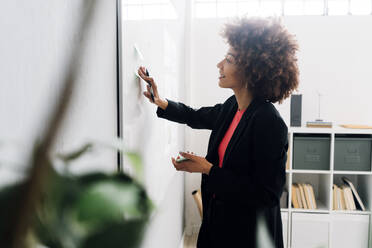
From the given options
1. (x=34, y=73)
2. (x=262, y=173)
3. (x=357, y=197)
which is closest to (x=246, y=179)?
(x=262, y=173)

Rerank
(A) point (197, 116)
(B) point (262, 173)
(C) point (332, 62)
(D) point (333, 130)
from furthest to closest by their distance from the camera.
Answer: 1. (C) point (332, 62)
2. (D) point (333, 130)
3. (A) point (197, 116)
4. (B) point (262, 173)

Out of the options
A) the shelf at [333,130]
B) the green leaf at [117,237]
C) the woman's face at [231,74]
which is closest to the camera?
the green leaf at [117,237]

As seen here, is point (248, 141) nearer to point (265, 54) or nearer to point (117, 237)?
point (265, 54)

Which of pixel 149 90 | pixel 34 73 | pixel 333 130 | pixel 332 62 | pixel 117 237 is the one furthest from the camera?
pixel 332 62

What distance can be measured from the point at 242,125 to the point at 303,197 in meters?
1.90

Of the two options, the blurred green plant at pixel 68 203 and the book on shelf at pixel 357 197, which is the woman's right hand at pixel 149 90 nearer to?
the blurred green plant at pixel 68 203

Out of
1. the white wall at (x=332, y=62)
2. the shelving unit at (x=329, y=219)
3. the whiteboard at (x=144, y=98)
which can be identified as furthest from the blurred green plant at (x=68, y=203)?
the white wall at (x=332, y=62)

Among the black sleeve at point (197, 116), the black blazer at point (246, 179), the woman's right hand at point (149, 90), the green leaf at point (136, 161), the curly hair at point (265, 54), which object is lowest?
the black blazer at point (246, 179)

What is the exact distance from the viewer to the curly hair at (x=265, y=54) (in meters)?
1.27

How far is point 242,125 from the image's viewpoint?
50.7 inches

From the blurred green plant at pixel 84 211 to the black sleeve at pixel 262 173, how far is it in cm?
109

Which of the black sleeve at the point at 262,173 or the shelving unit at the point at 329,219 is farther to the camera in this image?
the shelving unit at the point at 329,219

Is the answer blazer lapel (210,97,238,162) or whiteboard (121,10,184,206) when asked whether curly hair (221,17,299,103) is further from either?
whiteboard (121,10,184,206)

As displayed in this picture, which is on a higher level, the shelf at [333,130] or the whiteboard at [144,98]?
the whiteboard at [144,98]
